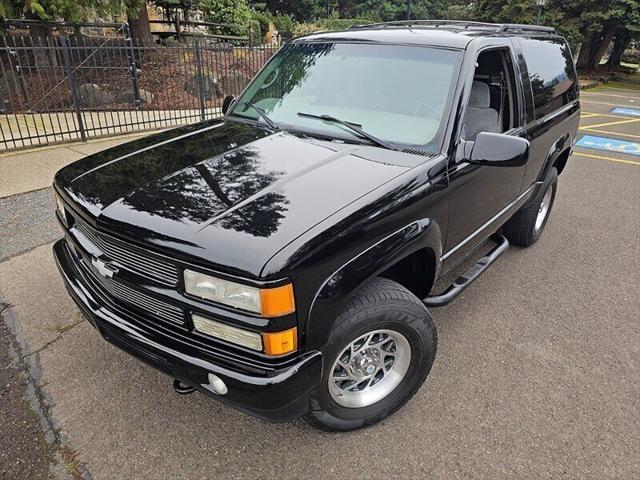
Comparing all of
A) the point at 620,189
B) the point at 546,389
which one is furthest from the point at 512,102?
the point at 620,189

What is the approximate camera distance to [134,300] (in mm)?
2090

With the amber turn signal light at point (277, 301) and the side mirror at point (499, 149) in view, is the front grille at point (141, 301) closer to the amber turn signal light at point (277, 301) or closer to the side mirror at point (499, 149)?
the amber turn signal light at point (277, 301)

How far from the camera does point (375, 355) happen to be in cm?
238

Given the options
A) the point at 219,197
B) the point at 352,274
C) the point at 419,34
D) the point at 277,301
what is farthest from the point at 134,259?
the point at 419,34

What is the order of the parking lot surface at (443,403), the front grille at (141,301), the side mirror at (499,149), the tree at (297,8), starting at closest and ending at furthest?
the front grille at (141,301) < the parking lot surface at (443,403) < the side mirror at (499,149) < the tree at (297,8)

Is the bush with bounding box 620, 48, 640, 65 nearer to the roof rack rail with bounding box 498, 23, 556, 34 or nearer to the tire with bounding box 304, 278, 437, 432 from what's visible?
the roof rack rail with bounding box 498, 23, 556, 34

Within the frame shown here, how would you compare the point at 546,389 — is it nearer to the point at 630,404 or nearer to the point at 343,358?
the point at 630,404

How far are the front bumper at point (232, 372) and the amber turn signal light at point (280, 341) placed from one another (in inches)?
2.7

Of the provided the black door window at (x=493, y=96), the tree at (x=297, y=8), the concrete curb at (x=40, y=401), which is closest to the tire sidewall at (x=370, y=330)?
the concrete curb at (x=40, y=401)

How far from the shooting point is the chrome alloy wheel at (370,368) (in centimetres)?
227

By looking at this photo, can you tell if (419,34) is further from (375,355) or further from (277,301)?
(277,301)

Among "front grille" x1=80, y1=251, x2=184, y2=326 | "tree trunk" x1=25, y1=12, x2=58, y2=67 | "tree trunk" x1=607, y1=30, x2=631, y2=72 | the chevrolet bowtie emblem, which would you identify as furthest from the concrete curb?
"tree trunk" x1=607, y1=30, x2=631, y2=72

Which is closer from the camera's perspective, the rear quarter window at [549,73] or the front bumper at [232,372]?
the front bumper at [232,372]

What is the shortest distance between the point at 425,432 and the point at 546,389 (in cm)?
85
